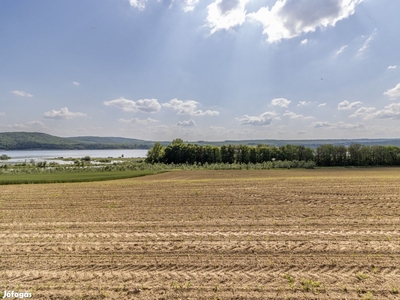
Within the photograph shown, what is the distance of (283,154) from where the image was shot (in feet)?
246

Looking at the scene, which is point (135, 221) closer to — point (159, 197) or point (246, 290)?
point (159, 197)

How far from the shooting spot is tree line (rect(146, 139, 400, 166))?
7100cm

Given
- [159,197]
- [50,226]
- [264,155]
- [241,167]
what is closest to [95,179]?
[159,197]

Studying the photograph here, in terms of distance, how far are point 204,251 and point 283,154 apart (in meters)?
72.7

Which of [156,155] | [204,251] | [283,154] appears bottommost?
[204,251]

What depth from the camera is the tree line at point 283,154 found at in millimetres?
71000

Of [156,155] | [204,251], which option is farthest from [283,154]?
[204,251]

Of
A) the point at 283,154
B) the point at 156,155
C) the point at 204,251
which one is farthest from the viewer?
the point at 156,155

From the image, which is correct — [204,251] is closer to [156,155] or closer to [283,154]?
[283,154]

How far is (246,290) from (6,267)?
714 cm

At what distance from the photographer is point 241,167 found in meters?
60.0

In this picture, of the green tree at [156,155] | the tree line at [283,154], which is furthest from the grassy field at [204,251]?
the green tree at [156,155]

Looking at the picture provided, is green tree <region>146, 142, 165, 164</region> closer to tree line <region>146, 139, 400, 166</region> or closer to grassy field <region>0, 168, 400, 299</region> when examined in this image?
tree line <region>146, 139, 400, 166</region>

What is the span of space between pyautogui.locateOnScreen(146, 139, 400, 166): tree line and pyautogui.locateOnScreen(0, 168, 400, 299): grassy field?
58054 mm
